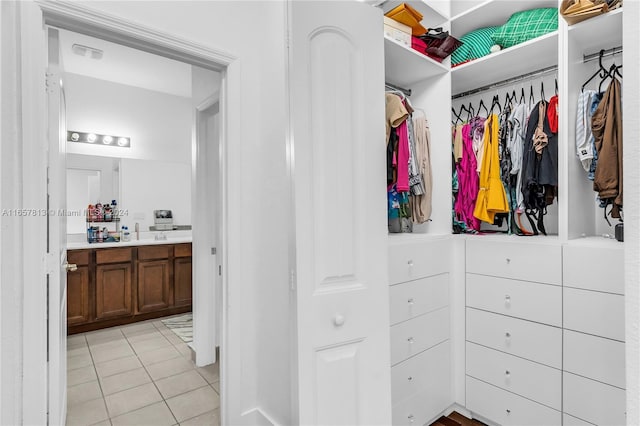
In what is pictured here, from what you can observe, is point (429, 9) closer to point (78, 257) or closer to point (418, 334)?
point (418, 334)

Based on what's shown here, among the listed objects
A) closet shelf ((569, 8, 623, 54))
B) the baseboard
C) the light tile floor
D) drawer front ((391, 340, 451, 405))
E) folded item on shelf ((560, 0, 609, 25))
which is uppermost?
folded item on shelf ((560, 0, 609, 25))

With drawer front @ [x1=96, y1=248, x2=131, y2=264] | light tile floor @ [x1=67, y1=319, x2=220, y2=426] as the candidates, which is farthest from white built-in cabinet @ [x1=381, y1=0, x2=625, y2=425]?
drawer front @ [x1=96, y1=248, x2=131, y2=264]

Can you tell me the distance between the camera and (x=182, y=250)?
397 cm

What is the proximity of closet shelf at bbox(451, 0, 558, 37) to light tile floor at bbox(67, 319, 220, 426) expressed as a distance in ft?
9.76

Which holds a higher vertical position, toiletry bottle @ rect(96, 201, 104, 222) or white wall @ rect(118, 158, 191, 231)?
white wall @ rect(118, 158, 191, 231)

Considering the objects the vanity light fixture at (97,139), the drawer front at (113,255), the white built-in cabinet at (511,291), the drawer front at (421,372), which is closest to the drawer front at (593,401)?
the white built-in cabinet at (511,291)

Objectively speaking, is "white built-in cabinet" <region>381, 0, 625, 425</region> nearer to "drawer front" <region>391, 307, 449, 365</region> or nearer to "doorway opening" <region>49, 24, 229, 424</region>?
"drawer front" <region>391, 307, 449, 365</region>

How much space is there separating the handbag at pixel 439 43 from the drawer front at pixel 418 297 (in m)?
1.39

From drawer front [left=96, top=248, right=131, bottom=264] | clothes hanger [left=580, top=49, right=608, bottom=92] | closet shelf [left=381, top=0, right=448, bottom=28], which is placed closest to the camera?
clothes hanger [left=580, top=49, right=608, bottom=92]

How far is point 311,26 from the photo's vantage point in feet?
4.09

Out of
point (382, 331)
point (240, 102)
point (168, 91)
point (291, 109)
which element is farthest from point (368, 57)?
point (168, 91)

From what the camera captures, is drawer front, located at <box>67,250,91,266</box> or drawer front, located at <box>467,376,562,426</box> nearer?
drawer front, located at <box>467,376,562,426</box>

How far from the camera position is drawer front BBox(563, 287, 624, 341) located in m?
1.50

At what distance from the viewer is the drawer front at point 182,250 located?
394 centimetres
